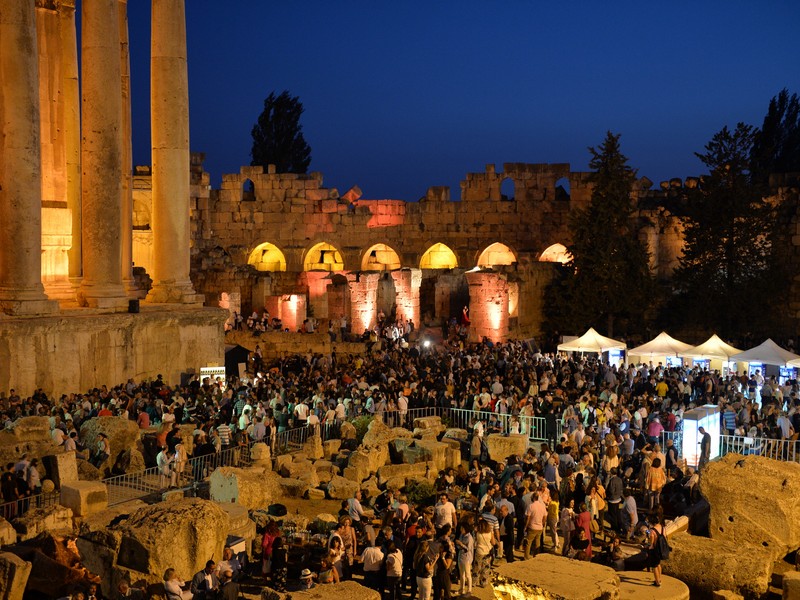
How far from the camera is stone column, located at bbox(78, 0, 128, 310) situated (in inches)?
891

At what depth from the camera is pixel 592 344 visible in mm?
27203

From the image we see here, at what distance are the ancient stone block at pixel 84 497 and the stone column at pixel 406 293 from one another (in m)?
23.0

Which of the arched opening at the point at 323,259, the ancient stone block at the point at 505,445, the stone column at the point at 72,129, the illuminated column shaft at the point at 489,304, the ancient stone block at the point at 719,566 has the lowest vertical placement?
the ancient stone block at the point at 719,566

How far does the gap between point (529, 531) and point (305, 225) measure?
33.4 m

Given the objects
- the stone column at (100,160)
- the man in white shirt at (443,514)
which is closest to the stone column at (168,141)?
the stone column at (100,160)

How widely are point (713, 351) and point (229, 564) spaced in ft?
56.4

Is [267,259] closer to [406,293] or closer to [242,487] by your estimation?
[406,293]

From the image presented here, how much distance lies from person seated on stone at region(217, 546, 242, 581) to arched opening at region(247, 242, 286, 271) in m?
35.7

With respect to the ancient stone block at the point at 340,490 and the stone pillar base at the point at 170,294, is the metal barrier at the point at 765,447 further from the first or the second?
the stone pillar base at the point at 170,294

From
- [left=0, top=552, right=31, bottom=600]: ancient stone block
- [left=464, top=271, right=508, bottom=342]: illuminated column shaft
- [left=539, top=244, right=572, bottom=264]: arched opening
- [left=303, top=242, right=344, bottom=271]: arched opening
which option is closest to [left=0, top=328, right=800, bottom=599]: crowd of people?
[left=0, top=552, right=31, bottom=600]: ancient stone block

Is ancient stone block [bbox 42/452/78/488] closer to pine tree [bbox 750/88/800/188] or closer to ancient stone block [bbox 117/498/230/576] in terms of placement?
ancient stone block [bbox 117/498/230/576]

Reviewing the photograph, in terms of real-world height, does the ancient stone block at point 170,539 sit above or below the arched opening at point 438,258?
below

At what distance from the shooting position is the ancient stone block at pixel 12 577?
11109 millimetres

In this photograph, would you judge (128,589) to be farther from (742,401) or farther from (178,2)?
(178,2)
